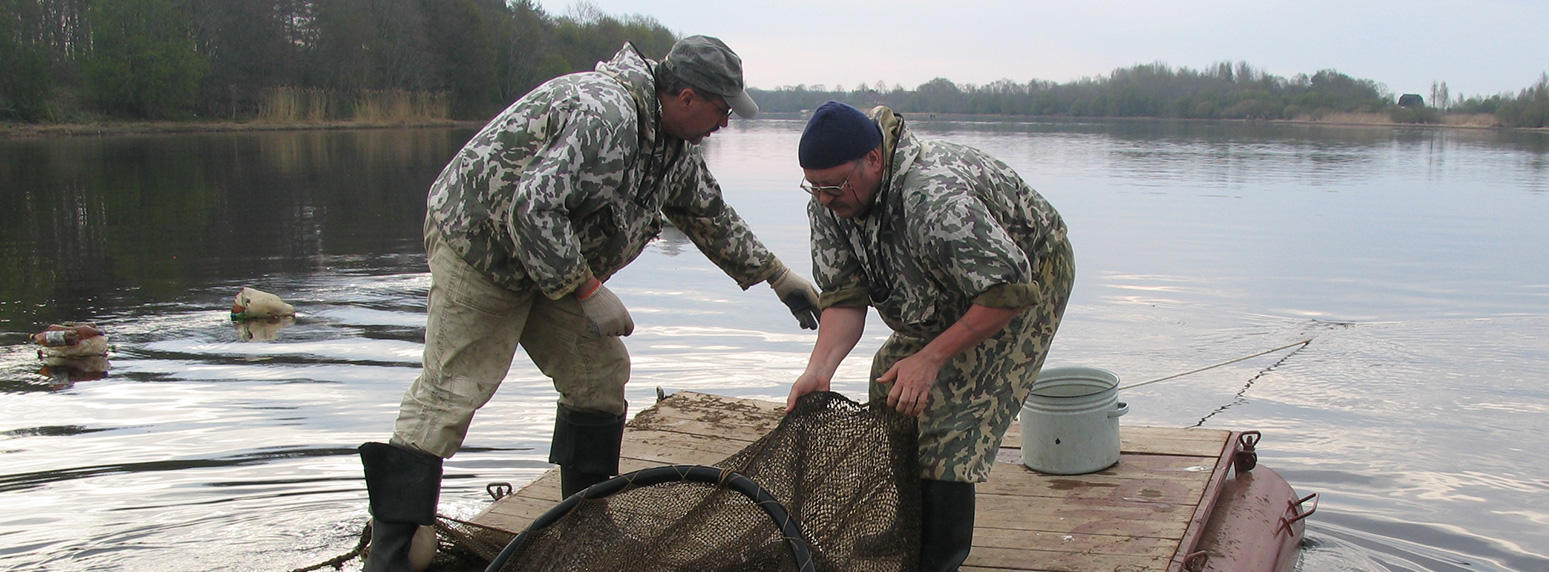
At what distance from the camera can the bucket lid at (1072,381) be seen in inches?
189

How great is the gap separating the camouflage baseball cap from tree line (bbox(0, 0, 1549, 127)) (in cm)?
1771

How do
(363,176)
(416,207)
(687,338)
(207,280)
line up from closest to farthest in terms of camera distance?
(687,338), (207,280), (416,207), (363,176)

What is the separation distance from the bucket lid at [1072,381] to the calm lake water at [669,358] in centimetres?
126

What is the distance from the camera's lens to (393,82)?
6081cm

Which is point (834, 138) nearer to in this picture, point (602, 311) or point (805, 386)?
point (805, 386)

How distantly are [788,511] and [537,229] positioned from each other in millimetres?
1087

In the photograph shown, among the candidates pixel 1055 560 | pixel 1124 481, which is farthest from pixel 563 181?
pixel 1124 481

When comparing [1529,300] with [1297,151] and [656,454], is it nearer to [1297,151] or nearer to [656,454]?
[656,454]

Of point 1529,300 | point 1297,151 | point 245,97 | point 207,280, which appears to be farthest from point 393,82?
point 1529,300

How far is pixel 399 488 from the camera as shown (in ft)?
11.6

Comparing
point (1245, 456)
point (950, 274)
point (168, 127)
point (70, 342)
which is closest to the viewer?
point (950, 274)

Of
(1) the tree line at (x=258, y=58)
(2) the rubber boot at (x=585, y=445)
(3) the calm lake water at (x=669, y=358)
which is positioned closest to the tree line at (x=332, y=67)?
(1) the tree line at (x=258, y=58)

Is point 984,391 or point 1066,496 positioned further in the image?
point 1066,496

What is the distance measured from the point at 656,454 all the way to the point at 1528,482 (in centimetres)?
446
